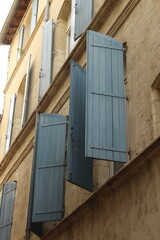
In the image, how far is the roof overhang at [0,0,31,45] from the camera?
17.9 meters

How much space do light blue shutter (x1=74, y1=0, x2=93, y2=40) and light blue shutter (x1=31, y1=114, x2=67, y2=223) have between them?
2.03 m

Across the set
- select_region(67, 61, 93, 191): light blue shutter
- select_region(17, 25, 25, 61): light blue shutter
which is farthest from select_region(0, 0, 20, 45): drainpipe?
select_region(67, 61, 93, 191): light blue shutter

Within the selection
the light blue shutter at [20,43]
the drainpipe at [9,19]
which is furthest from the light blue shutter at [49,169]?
the drainpipe at [9,19]

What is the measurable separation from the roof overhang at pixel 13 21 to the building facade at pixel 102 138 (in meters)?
6.71

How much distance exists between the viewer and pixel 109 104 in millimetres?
7598

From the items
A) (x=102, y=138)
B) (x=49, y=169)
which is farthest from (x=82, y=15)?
(x=102, y=138)

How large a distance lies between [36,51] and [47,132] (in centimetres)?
546

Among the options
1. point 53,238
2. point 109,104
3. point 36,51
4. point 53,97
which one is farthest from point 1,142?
point 109,104

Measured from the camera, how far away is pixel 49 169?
9.40 meters

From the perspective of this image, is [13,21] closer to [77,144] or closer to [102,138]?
[77,144]

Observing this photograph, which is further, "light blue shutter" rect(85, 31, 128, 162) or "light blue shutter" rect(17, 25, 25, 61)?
"light blue shutter" rect(17, 25, 25, 61)

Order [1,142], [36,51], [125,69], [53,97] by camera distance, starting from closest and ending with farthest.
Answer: [125,69]
[53,97]
[36,51]
[1,142]

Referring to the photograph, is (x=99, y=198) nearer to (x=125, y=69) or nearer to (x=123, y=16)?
(x=125, y=69)

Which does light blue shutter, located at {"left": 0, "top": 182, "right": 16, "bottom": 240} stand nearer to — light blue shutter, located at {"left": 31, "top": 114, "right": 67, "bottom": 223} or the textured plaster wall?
light blue shutter, located at {"left": 31, "top": 114, "right": 67, "bottom": 223}
